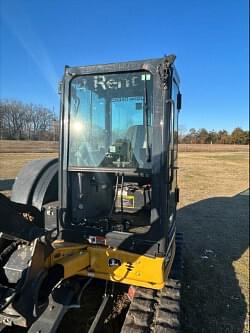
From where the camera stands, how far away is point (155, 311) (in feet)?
9.57

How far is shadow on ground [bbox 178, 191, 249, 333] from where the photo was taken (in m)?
3.85

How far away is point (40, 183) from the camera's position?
3770 millimetres

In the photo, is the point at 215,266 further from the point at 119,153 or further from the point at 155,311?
the point at 119,153

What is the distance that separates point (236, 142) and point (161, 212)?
67.7 meters

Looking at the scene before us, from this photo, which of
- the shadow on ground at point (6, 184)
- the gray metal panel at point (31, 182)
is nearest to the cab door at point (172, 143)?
the gray metal panel at point (31, 182)

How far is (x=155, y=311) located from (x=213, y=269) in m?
2.78

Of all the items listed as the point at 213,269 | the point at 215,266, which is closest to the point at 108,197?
the point at 213,269

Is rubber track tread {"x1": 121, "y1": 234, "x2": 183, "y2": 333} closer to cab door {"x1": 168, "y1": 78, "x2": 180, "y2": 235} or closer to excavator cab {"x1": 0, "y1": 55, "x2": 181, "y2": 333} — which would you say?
excavator cab {"x1": 0, "y1": 55, "x2": 181, "y2": 333}

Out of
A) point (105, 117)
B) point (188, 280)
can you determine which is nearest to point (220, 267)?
point (188, 280)

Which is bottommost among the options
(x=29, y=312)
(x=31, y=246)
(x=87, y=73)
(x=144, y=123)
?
(x=29, y=312)

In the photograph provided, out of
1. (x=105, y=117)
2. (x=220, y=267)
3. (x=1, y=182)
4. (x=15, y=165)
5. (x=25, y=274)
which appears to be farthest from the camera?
(x=15, y=165)

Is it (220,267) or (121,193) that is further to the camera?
(220,267)

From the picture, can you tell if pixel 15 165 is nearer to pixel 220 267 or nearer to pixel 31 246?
pixel 220 267

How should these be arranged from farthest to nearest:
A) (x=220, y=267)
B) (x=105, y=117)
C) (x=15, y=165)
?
(x=15, y=165) → (x=220, y=267) → (x=105, y=117)
